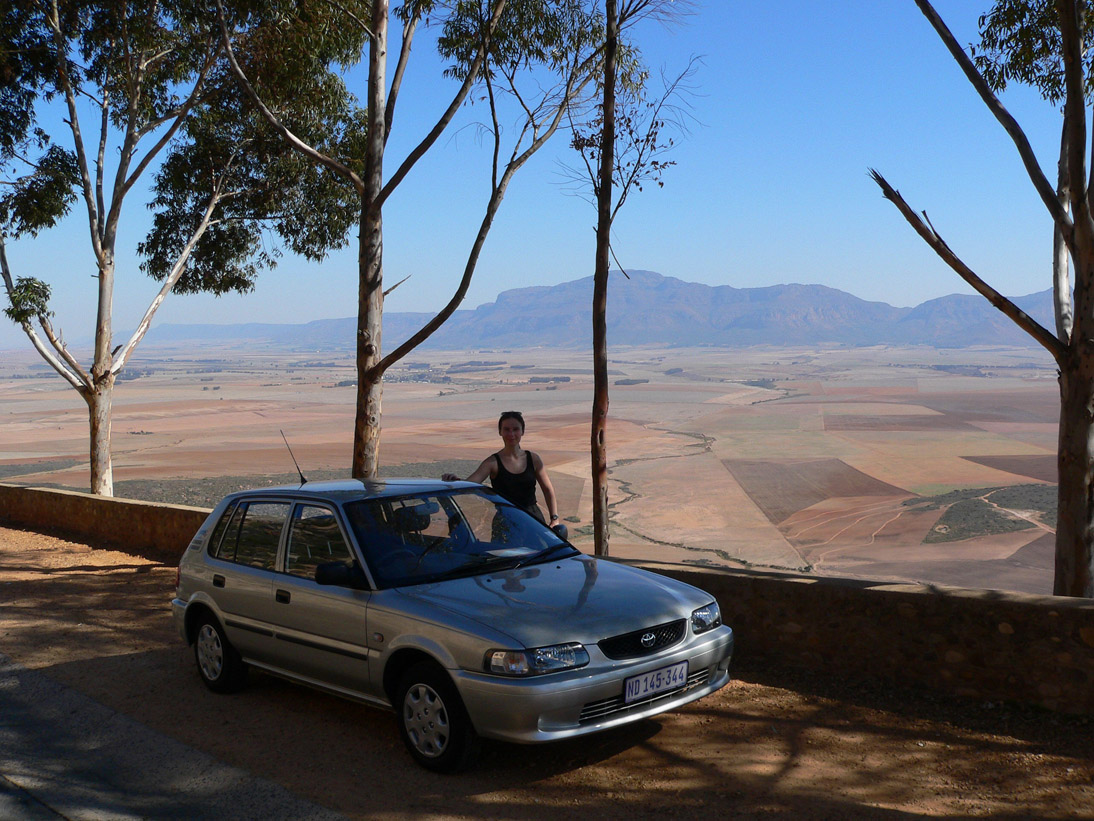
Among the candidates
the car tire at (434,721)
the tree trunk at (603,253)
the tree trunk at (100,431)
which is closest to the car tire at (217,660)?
the car tire at (434,721)

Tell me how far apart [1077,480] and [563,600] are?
12.2 feet

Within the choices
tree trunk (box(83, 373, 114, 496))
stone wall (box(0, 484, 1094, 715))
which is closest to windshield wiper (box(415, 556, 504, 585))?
stone wall (box(0, 484, 1094, 715))

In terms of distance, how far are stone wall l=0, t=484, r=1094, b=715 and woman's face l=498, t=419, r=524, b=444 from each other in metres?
1.30

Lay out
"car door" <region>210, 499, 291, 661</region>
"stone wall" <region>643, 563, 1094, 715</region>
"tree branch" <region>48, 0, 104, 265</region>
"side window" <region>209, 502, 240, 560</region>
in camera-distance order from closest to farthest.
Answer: "stone wall" <region>643, 563, 1094, 715</region> < "car door" <region>210, 499, 291, 661</region> < "side window" <region>209, 502, 240, 560</region> < "tree branch" <region>48, 0, 104, 265</region>

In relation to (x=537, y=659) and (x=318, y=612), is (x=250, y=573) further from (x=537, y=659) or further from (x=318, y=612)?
(x=537, y=659)

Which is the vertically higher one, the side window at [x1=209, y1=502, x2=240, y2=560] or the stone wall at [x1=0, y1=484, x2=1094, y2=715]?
the side window at [x1=209, y1=502, x2=240, y2=560]

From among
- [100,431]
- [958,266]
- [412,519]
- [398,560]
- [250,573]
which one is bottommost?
[100,431]

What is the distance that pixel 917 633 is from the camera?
5.54 metres

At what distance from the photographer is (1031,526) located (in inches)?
1053

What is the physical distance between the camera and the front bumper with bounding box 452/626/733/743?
4.19m

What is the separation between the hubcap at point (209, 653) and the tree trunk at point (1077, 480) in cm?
536

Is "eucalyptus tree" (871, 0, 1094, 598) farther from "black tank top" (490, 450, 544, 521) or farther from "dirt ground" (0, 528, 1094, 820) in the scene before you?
"black tank top" (490, 450, 544, 521)

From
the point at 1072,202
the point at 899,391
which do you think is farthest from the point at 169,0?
the point at 899,391

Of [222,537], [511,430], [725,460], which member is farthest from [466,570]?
[725,460]
